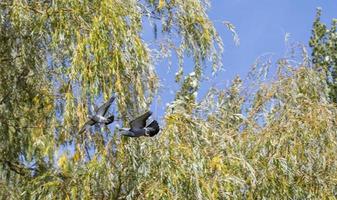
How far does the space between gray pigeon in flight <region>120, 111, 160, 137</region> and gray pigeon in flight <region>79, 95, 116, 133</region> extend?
3.4 inches

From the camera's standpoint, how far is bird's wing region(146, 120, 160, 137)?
3.30 metres

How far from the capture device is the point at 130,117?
3.45 metres

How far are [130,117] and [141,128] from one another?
24 cm

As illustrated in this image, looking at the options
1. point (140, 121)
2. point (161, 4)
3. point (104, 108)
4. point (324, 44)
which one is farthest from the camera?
point (324, 44)

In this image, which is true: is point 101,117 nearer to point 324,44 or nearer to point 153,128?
point 153,128

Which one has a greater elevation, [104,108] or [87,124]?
[104,108]

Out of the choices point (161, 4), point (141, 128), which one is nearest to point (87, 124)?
point (141, 128)

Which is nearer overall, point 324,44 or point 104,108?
point 104,108

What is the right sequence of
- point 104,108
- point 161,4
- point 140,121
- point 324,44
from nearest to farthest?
point 140,121
point 104,108
point 161,4
point 324,44

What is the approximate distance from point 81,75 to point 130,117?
32 cm

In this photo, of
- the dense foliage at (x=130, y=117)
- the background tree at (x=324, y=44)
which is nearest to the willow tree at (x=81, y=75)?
the dense foliage at (x=130, y=117)

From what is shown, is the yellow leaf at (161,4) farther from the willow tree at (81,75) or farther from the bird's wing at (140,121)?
the bird's wing at (140,121)

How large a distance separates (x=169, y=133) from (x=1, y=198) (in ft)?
4.23

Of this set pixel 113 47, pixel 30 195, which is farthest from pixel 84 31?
pixel 30 195
